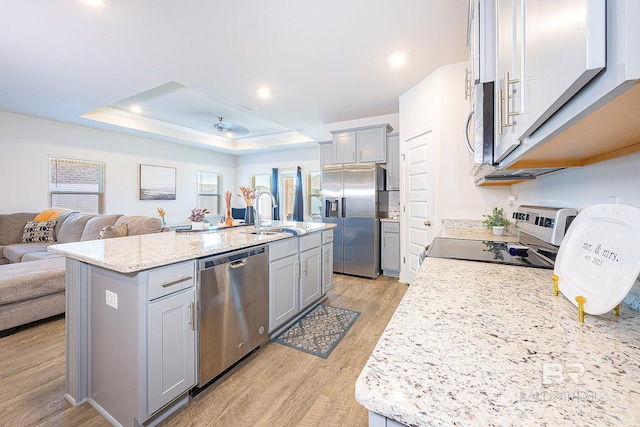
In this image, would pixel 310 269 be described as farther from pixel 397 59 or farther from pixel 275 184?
pixel 275 184

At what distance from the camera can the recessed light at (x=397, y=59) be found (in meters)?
2.72

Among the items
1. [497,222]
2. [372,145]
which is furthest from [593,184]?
[372,145]

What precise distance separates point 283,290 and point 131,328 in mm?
1218

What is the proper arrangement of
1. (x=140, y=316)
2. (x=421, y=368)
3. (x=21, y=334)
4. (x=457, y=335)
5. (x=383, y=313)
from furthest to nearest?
(x=383, y=313) → (x=21, y=334) → (x=140, y=316) → (x=457, y=335) → (x=421, y=368)

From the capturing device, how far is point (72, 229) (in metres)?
3.88

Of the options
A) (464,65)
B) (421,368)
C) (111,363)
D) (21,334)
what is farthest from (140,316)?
(464,65)

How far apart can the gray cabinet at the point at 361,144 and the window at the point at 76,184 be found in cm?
449

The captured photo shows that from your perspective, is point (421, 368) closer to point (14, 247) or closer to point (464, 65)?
point (464, 65)

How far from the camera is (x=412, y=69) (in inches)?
119

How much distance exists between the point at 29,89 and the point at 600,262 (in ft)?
17.7

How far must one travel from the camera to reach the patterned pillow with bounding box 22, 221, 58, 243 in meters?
3.98

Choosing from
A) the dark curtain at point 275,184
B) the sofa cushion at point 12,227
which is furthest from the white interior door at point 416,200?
the sofa cushion at point 12,227

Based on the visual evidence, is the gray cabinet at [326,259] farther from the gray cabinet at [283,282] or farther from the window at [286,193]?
the window at [286,193]

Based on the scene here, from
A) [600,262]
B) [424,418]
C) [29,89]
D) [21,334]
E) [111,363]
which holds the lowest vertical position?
[21,334]
